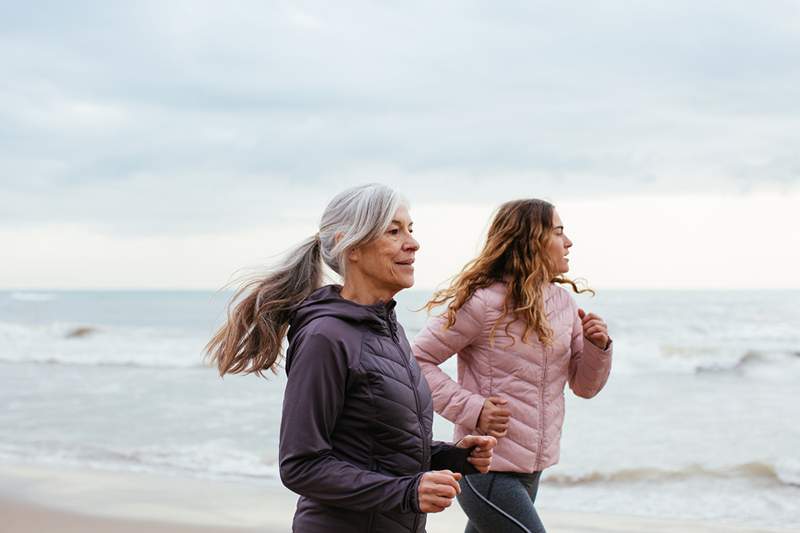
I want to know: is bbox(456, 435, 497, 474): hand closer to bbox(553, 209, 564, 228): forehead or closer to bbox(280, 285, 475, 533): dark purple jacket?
bbox(280, 285, 475, 533): dark purple jacket

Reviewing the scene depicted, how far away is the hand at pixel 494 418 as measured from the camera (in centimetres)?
309

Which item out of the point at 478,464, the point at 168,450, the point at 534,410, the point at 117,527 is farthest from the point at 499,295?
the point at 168,450

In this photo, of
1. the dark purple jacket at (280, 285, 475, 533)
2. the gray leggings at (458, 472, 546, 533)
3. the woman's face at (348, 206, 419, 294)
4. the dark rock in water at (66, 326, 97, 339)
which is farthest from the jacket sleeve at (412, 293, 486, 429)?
the dark rock in water at (66, 326, 97, 339)

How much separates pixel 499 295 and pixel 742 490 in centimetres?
590

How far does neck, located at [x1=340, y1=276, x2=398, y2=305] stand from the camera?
2293mm

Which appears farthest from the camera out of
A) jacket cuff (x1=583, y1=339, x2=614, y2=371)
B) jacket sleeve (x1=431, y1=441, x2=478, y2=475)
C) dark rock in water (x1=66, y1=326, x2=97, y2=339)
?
dark rock in water (x1=66, y1=326, x2=97, y2=339)

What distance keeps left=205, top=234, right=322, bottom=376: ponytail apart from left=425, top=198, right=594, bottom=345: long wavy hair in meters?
0.95

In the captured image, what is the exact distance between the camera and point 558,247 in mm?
3332

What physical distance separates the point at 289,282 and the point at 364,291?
204 mm

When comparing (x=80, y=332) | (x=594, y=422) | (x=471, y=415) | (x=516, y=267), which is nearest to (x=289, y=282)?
(x=471, y=415)

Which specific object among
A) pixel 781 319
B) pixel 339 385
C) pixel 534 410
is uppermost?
pixel 339 385

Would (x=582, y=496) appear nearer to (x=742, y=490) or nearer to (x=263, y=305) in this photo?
(x=742, y=490)

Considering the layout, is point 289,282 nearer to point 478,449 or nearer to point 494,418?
point 478,449

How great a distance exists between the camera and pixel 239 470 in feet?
29.2
